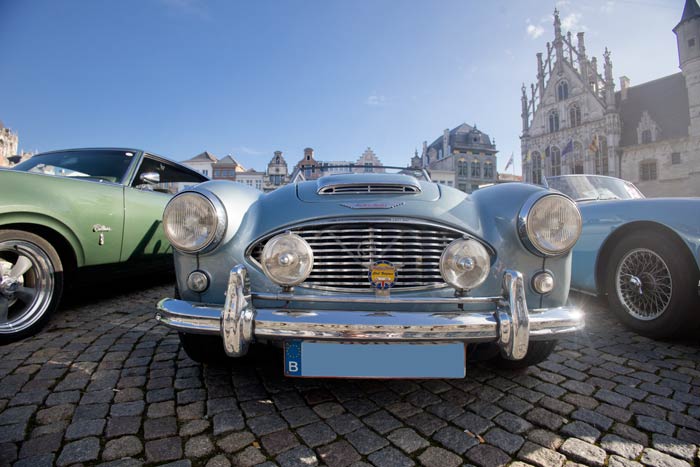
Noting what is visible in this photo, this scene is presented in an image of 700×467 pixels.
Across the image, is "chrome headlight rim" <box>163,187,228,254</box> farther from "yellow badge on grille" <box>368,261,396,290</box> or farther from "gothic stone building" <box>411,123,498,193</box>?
"gothic stone building" <box>411,123,498,193</box>

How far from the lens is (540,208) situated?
1.61 metres

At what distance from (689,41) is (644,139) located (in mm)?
8046

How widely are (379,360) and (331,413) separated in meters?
0.39

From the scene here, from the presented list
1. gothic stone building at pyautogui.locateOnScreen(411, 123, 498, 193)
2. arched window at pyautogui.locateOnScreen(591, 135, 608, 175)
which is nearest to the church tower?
arched window at pyautogui.locateOnScreen(591, 135, 608, 175)

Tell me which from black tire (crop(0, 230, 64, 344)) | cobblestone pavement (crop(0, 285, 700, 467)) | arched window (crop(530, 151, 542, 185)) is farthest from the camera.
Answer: arched window (crop(530, 151, 542, 185))

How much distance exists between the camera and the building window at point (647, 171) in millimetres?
28188

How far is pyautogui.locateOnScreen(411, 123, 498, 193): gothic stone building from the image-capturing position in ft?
122

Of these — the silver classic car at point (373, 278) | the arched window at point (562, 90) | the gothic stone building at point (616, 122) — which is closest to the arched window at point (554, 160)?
the gothic stone building at point (616, 122)

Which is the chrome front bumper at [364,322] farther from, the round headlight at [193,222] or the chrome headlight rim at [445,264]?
the round headlight at [193,222]

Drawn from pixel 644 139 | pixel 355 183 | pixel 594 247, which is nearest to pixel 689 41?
pixel 644 139

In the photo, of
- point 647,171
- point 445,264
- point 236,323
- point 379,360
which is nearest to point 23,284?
point 236,323

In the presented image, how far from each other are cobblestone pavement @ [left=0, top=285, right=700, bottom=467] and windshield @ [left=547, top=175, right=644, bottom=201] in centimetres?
186

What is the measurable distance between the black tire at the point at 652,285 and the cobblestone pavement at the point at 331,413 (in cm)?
27

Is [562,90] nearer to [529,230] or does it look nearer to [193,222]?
[529,230]
